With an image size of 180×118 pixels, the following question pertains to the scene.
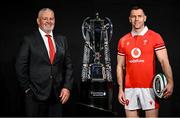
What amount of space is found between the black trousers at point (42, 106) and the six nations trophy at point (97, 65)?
25.8 inches

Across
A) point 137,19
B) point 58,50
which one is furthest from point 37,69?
point 137,19

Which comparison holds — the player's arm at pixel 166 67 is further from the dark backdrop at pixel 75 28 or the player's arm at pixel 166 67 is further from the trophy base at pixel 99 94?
the trophy base at pixel 99 94

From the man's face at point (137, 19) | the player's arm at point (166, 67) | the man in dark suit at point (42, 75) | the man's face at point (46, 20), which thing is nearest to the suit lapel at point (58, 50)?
the man in dark suit at point (42, 75)

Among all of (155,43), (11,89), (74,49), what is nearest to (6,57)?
(11,89)

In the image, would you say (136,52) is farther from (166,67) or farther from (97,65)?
(97,65)

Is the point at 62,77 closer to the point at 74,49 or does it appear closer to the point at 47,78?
the point at 47,78

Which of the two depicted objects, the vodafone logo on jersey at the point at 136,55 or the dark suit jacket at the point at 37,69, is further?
the vodafone logo on jersey at the point at 136,55

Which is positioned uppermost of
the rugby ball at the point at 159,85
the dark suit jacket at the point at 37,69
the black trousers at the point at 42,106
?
the dark suit jacket at the point at 37,69

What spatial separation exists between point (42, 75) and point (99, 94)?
89cm

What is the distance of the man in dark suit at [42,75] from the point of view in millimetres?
3523

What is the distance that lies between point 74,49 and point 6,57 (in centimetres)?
86

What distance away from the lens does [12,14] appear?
429 cm

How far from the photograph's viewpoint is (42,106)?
11.6 ft

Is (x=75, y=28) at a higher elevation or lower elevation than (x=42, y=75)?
higher
